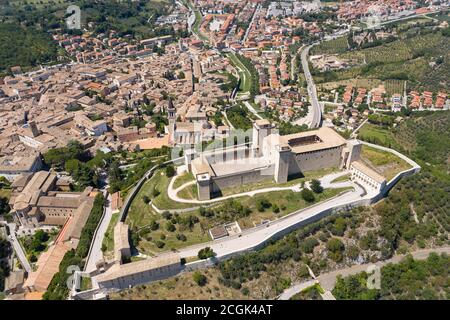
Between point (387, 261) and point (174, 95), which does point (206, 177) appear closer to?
point (387, 261)

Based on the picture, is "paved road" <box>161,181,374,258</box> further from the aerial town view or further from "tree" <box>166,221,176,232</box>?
"tree" <box>166,221,176,232</box>

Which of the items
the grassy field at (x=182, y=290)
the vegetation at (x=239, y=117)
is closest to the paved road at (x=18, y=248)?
the grassy field at (x=182, y=290)

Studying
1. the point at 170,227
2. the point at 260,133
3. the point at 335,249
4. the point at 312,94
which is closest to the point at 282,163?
the point at 260,133

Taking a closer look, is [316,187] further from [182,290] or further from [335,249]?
[182,290]

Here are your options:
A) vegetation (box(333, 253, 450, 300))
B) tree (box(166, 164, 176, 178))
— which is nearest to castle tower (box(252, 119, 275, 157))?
tree (box(166, 164, 176, 178))

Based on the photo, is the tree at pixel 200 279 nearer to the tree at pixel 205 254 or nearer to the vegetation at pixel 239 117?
the tree at pixel 205 254

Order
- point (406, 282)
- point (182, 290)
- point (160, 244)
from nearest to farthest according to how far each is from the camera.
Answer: point (182, 290)
point (406, 282)
point (160, 244)
